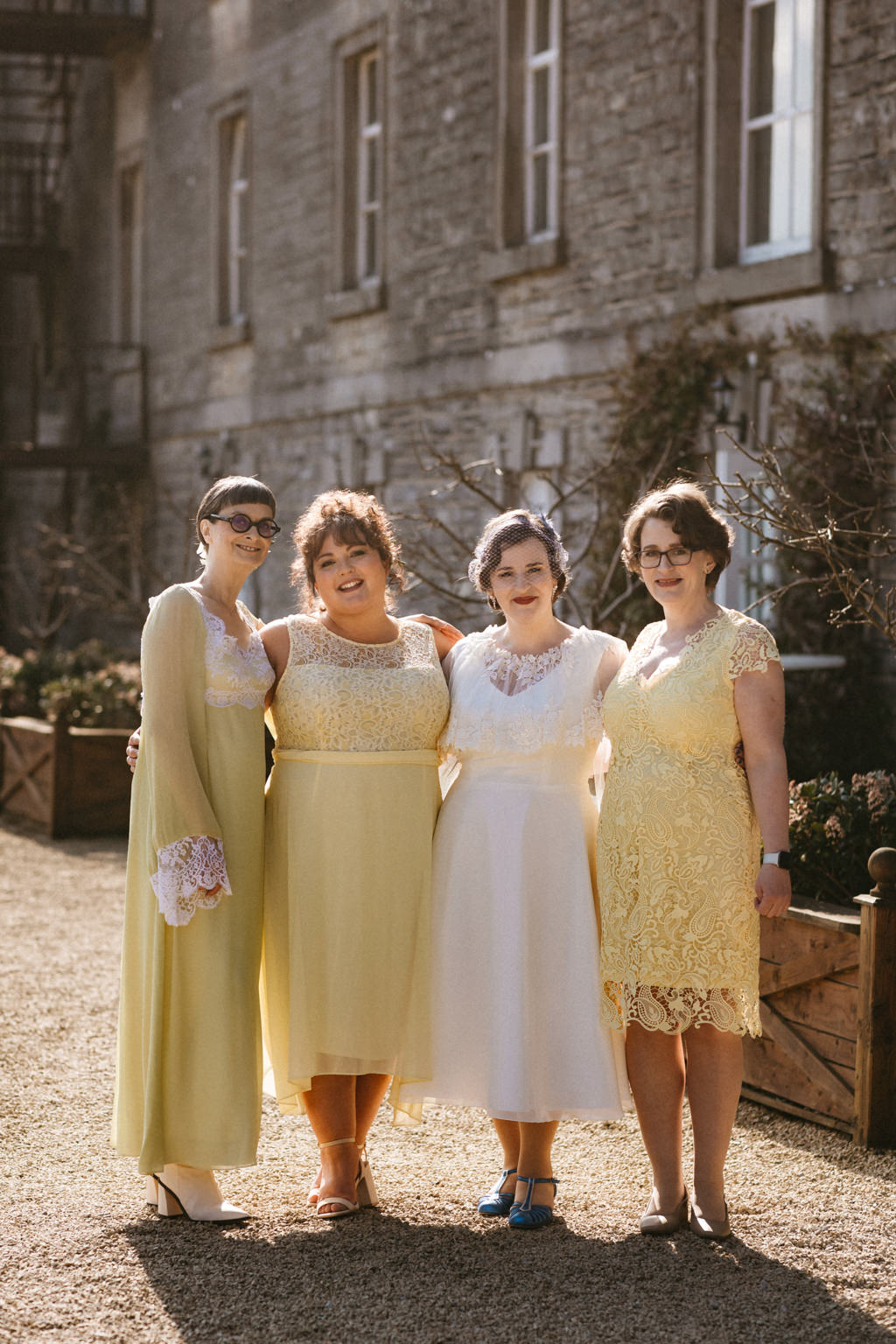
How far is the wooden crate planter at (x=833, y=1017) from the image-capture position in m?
4.65

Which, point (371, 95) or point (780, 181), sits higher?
point (371, 95)

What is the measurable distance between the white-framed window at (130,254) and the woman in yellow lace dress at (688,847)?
46.7 ft

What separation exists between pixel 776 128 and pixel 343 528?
550 centimetres

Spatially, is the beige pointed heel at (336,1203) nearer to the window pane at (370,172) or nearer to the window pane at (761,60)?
the window pane at (761,60)

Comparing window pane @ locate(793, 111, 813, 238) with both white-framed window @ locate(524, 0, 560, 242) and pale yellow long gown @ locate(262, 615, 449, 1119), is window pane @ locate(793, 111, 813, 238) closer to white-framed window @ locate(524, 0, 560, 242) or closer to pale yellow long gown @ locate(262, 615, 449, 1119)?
white-framed window @ locate(524, 0, 560, 242)

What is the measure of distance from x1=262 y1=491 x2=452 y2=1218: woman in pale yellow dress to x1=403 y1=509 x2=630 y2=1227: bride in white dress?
0.29 ft

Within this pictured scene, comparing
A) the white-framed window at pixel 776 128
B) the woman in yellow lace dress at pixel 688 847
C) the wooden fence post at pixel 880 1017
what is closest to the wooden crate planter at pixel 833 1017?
the wooden fence post at pixel 880 1017

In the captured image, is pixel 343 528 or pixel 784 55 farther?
pixel 784 55

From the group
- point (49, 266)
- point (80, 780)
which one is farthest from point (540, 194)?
point (49, 266)

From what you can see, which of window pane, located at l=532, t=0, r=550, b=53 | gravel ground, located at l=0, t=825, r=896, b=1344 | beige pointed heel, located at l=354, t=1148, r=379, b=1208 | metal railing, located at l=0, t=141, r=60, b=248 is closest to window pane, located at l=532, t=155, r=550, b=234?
window pane, located at l=532, t=0, r=550, b=53

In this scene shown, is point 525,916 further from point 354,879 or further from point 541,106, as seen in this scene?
point 541,106

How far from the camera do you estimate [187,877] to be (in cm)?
390

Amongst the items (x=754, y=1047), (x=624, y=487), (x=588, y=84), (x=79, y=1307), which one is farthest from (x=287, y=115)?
(x=79, y=1307)

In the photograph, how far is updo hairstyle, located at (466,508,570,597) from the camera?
4117 millimetres
